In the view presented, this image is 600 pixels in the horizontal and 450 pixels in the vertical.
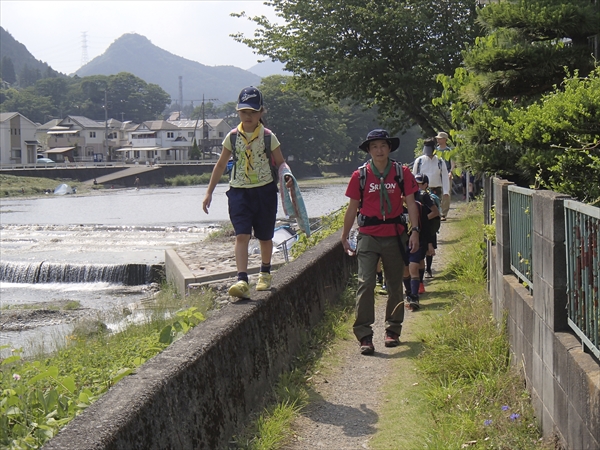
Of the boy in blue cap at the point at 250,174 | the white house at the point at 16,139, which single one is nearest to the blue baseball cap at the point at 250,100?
the boy in blue cap at the point at 250,174

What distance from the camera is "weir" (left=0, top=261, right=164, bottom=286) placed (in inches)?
901

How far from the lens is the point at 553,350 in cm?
439

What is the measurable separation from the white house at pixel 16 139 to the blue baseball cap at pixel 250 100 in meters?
100

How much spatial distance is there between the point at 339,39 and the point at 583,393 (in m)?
23.7

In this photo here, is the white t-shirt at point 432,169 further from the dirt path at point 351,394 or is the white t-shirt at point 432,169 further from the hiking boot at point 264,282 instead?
the hiking boot at point 264,282

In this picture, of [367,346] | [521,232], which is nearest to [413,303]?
[367,346]

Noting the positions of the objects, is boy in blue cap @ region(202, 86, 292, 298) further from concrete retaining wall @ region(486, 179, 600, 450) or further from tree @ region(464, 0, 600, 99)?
tree @ region(464, 0, 600, 99)

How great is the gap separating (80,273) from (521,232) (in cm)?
1890

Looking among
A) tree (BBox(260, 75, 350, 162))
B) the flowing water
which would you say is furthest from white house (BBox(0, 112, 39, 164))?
the flowing water

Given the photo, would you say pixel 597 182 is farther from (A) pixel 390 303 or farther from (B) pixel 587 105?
(A) pixel 390 303

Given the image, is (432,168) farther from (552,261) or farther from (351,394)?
(552,261)

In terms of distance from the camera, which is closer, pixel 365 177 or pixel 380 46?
pixel 365 177

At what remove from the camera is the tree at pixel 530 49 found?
821cm

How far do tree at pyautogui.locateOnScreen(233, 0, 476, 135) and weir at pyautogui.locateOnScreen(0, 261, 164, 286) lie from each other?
8.55 metres
